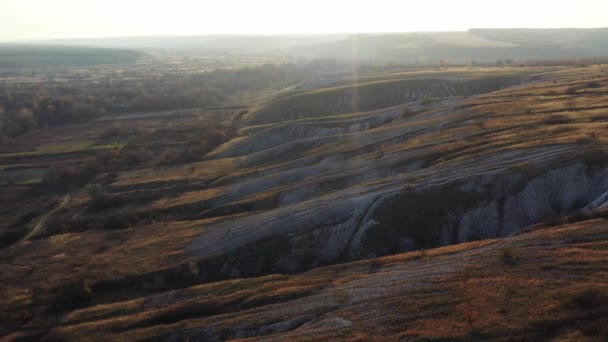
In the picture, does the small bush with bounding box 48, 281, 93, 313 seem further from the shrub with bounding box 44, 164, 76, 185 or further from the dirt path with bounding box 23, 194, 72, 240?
the shrub with bounding box 44, 164, 76, 185

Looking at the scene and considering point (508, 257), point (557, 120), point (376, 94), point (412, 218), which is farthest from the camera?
point (376, 94)

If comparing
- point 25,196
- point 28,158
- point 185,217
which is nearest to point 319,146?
point 185,217

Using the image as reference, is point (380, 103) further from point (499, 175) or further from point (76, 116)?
point (76, 116)

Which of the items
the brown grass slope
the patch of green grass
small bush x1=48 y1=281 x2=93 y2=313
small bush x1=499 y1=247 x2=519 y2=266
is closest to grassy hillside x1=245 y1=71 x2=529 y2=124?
the patch of green grass

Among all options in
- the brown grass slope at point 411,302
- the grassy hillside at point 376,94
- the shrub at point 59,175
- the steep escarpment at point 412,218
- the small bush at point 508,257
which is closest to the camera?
the brown grass slope at point 411,302

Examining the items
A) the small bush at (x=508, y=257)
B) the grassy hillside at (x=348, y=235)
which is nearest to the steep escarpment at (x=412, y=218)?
the grassy hillside at (x=348, y=235)

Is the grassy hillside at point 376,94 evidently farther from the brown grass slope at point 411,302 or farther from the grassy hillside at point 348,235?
the brown grass slope at point 411,302

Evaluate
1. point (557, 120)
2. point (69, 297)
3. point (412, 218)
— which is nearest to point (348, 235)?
point (412, 218)

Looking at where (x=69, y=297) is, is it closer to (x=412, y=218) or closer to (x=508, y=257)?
(x=412, y=218)

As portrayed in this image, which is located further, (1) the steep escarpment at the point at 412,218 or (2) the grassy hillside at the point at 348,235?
(1) the steep escarpment at the point at 412,218

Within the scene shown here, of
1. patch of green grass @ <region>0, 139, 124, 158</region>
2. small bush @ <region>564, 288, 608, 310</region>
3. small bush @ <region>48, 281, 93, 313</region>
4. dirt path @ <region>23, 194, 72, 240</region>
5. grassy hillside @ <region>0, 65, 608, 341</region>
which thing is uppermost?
small bush @ <region>564, 288, 608, 310</region>

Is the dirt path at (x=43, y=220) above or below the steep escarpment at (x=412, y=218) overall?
below
